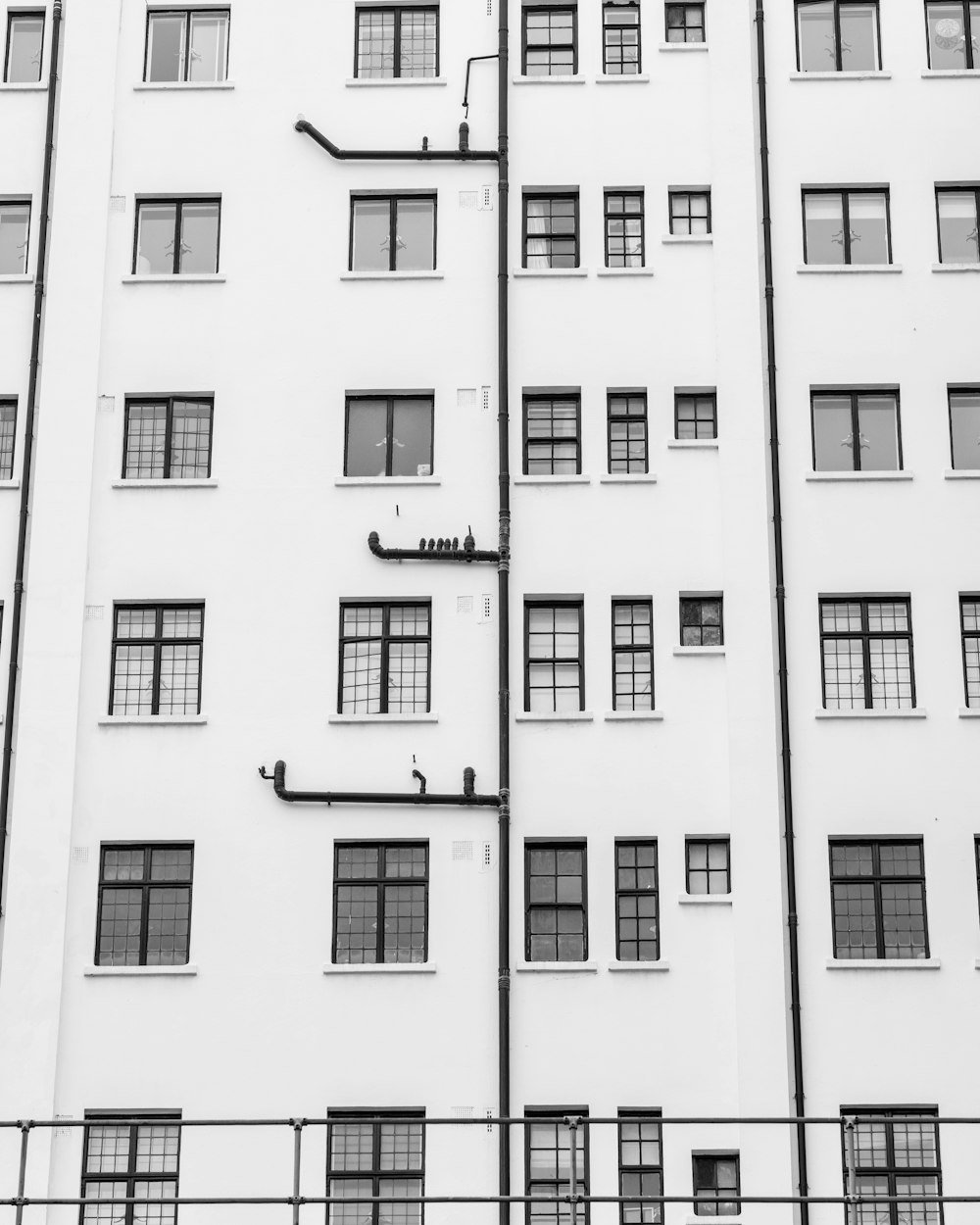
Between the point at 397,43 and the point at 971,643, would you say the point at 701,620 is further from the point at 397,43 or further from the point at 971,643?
the point at 397,43

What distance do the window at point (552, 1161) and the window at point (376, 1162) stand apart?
151 cm

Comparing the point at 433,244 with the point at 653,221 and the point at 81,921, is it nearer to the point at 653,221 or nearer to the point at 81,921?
the point at 653,221

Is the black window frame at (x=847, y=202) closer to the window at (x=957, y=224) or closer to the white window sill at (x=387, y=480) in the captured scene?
the window at (x=957, y=224)

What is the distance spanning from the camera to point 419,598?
1259 inches

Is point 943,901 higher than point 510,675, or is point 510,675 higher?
point 510,675

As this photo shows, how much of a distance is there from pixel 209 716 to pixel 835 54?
14.7 meters

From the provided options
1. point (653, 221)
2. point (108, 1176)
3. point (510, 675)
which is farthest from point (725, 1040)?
point (653, 221)

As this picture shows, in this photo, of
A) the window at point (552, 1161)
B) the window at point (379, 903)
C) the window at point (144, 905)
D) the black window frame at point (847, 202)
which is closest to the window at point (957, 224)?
the black window frame at point (847, 202)

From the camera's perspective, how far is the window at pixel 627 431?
→ 32781 millimetres

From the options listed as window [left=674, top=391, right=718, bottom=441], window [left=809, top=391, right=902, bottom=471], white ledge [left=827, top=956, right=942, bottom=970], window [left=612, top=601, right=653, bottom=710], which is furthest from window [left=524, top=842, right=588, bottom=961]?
window [left=809, top=391, right=902, bottom=471]

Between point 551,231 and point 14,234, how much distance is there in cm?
863

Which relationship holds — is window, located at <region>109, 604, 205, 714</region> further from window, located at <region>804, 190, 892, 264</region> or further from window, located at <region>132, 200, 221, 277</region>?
window, located at <region>804, 190, 892, 264</region>

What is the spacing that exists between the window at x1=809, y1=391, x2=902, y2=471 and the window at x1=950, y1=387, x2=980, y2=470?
88cm

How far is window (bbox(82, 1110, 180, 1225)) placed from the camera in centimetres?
2958
